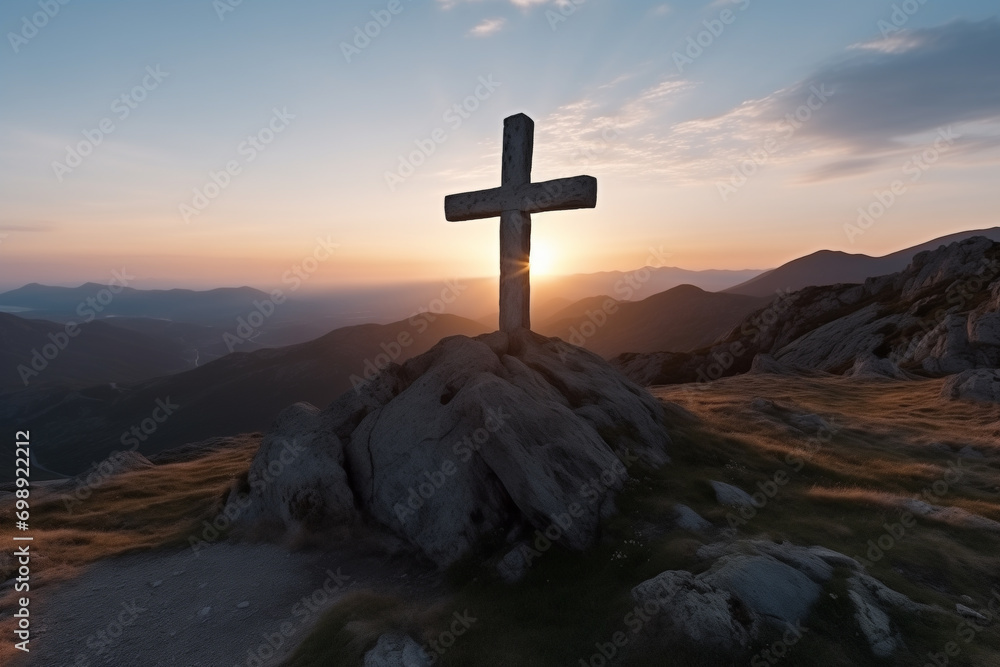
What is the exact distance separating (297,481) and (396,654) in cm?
978

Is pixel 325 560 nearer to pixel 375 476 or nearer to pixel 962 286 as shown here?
pixel 375 476

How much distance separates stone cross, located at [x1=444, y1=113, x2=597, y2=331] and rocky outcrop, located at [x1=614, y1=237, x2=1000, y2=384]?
175 ft

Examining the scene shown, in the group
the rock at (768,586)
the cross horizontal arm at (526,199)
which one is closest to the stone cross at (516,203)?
the cross horizontal arm at (526,199)

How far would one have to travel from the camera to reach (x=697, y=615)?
10.6m

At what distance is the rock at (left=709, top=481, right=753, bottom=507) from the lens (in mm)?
17625

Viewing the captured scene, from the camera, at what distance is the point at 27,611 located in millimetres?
15414

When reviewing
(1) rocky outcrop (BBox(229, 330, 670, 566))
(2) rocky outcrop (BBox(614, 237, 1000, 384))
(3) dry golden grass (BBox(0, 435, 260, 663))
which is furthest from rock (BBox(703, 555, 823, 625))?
(2) rocky outcrop (BBox(614, 237, 1000, 384))

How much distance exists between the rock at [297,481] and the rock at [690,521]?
1151 cm

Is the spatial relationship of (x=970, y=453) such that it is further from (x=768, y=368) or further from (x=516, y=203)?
(x=768, y=368)

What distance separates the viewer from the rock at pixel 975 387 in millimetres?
38250

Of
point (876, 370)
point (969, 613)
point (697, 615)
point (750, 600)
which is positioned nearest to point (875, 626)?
point (750, 600)

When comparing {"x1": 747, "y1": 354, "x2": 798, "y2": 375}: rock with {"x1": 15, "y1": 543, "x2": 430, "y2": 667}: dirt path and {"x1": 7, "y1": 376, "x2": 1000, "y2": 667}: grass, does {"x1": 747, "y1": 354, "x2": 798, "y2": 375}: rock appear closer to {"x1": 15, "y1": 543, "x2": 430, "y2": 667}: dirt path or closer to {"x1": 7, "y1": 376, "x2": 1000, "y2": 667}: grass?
{"x1": 7, "y1": 376, "x2": 1000, "y2": 667}: grass

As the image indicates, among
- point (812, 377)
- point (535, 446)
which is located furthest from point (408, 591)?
point (812, 377)

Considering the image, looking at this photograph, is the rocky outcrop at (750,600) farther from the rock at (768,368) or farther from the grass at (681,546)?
the rock at (768,368)
